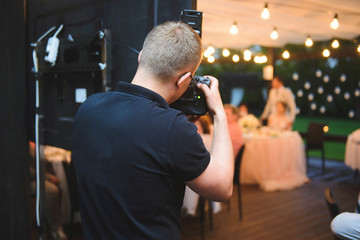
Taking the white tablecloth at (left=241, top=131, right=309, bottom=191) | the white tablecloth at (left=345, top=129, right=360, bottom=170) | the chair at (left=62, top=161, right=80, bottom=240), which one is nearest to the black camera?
the chair at (left=62, top=161, right=80, bottom=240)

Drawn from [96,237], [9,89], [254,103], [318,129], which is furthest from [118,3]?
[254,103]

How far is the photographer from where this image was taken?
933 mm

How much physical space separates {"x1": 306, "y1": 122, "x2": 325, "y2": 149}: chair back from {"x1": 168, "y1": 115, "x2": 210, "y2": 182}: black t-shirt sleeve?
6343 millimetres

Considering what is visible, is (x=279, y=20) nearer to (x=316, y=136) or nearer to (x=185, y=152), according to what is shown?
(x=316, y=136)

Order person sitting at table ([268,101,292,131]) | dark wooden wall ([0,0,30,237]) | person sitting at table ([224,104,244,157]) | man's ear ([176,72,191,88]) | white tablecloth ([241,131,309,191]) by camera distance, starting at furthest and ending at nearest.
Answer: person sitting at table ([268,101,292,131]) → white tablecloth ([241,131,309,191]) → person sitting at table ([224,104,244,157]) → dark wooden wall ([0,0,30,237]) → man's ear ([176,72,191,88])

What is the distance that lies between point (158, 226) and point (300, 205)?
13.2 feet

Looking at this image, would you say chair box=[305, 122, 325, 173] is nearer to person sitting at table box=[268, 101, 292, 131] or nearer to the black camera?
person sitting at table box=[268, 101, 292, 131]

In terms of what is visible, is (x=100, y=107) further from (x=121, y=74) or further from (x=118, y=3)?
(x=118, y=3)

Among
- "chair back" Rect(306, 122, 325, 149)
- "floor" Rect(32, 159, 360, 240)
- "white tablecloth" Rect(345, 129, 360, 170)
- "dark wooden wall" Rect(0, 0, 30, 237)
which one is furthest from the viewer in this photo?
"chair back" Rect(306, 122, 325, 149)

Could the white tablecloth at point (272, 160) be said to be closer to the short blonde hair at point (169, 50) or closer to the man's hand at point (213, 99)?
the man's hand at point (213, 99)

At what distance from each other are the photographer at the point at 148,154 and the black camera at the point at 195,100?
5.0 inches

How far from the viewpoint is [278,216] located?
13.5 ft

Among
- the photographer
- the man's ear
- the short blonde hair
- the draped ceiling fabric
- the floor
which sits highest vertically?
the draped ceiling fabric

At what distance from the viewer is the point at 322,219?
402cm
